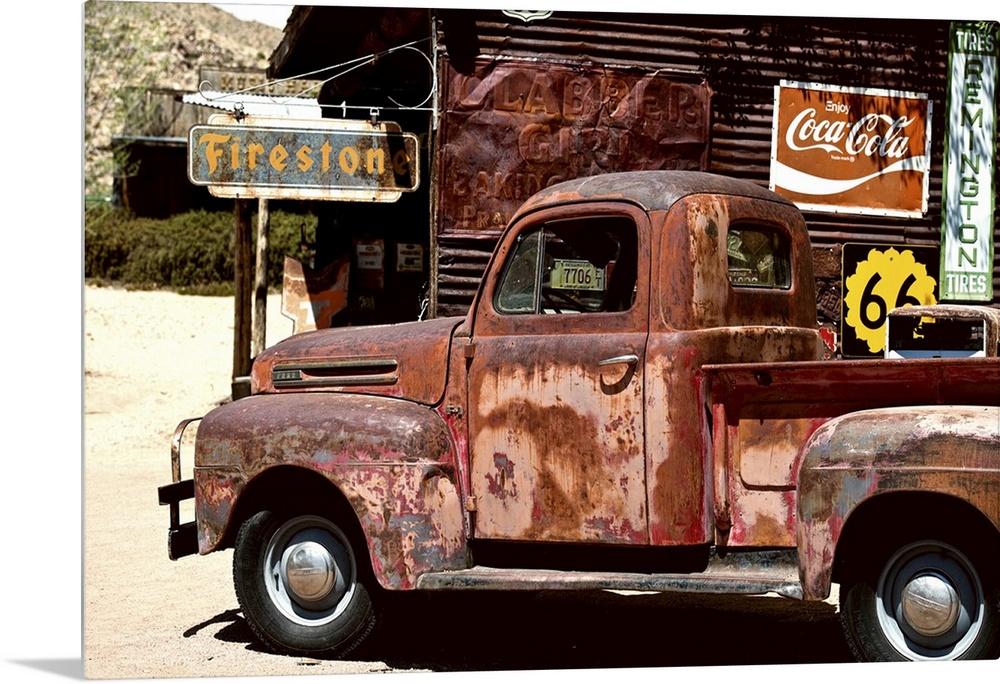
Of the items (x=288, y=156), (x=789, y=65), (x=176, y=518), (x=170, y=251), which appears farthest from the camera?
(x=170, y=251)

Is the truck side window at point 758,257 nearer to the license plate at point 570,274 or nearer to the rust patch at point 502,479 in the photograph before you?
the license plate at point 570,274

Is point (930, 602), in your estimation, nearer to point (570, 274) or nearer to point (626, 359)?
point (626, 359)

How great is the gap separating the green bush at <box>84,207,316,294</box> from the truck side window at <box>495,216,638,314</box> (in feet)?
52.6

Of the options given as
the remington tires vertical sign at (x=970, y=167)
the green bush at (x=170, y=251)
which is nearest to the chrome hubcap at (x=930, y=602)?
the remington tires vertical sign at (x=970, y=167)

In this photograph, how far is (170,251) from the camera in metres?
21.6

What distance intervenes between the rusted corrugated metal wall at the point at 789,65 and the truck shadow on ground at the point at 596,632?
370 cm

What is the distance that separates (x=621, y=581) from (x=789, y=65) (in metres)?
5.66

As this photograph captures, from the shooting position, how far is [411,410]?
5.08m

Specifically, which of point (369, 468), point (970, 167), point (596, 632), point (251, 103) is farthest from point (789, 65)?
point (369, 468)

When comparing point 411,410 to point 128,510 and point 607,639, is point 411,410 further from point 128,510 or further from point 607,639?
point 128,510

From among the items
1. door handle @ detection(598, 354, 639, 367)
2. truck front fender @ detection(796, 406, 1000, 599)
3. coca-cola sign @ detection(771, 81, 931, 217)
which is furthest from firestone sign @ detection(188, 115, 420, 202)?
truck front fender @ detection(796, 406, 1000, 599)

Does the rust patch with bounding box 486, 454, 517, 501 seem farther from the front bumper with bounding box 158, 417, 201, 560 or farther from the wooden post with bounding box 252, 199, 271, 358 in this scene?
the wooden post with bounding box 252, 199, 271, 358

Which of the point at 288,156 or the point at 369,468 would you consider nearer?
the point at 369,468

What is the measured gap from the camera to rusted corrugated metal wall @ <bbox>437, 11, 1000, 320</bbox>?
9.16 m
